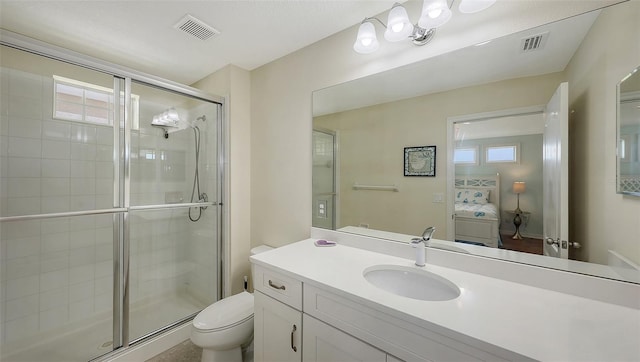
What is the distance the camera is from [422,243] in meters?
1.25

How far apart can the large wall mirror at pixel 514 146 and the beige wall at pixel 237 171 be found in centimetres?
119

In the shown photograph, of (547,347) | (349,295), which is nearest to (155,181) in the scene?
(349,295)

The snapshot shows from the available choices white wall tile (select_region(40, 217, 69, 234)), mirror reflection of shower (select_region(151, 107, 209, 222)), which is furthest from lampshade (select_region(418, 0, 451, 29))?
white wall tile (select_region(40, 217, 69, 234))

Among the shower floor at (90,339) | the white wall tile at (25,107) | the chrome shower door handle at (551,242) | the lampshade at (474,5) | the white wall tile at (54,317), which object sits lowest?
the shower floor at (90,339)

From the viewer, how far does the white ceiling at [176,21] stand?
1.43 metres

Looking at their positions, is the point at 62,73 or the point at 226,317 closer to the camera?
the point at 226,317

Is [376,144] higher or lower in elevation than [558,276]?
higher

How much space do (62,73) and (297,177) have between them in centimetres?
182

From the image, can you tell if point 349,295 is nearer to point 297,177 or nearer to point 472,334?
point 472,334

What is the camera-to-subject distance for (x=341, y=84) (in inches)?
65.8

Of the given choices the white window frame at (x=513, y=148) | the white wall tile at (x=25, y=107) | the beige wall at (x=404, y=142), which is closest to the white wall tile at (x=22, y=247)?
the white wall tile at (x=25, y=107)

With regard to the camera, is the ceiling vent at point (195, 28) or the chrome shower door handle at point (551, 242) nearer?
the chrome shower door handle at point (551, 242)

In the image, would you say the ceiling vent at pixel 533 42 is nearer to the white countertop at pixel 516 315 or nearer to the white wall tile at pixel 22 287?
the white countertop at pixel 516 315

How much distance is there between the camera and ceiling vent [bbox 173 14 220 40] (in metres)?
1.57
